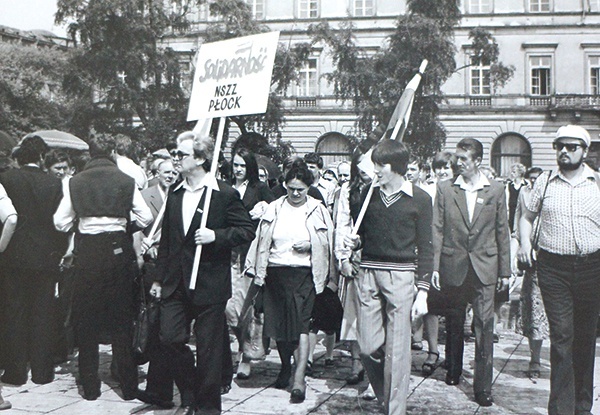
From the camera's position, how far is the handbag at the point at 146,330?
5.98 metres

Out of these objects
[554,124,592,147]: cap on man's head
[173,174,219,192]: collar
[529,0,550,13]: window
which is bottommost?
[173,174,219,192]: collar

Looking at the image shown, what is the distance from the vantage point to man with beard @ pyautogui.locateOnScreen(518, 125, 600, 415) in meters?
5.82

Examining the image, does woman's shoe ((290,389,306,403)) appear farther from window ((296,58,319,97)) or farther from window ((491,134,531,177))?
window ((296,58,319,97))

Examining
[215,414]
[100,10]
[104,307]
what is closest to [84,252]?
[104,307]

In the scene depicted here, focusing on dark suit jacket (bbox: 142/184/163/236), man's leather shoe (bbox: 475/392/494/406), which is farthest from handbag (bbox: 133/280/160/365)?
man's leather shoe (bbox: 475/392/494/406)

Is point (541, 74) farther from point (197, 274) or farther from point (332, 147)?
point (197, 274)

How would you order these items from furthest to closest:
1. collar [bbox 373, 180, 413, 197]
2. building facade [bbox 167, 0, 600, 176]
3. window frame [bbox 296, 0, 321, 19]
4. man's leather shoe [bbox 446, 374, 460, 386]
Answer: window frame [bbox 296, 0, 321, 19] < building facade [bbox 167, 0, 600, 176] < man's leather shoe [bbox 446, 374, 460, 386] < collar [bbox 373, 180, 413, 197]

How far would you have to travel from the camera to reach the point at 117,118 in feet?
111

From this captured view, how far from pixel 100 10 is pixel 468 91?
21005 mm

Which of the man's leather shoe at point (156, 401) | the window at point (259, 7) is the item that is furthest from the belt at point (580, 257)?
the window at point (259, 7)

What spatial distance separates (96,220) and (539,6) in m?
40.5

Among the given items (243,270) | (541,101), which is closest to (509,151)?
(541,101)

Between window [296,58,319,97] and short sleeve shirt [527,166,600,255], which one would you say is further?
window [296,58,319,97]

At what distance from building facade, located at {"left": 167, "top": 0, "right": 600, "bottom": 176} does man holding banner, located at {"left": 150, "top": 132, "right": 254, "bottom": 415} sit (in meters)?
35.9
